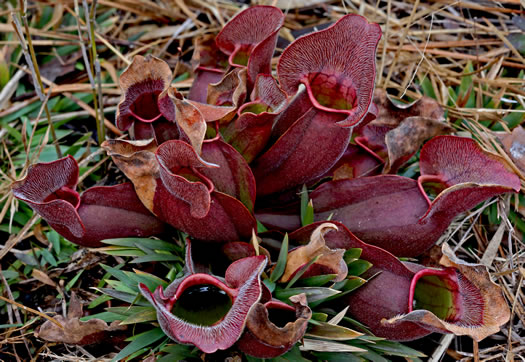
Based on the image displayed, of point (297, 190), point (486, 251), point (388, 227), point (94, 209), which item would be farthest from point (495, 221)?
point (94, 209)

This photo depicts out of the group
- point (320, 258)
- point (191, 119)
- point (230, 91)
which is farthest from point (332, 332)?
point (230, 91)

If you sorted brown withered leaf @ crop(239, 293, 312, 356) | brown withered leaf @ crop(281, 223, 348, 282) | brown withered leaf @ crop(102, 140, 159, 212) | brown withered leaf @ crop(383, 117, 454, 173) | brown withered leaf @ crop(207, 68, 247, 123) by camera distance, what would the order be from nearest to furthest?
brown withered leaf @ crop(239, 293, 312, 356) → brown withered leaf @ crop(281, 223, 348, 282) → brown withered leaf @ crop(102, 140, 159, 212) → brown withered leaf @ crop(207, 68, 247, 123) → brown withered leaf @ crop(383, 117, 454, 173)

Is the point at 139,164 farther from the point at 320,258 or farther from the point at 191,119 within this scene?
the point at 320,258

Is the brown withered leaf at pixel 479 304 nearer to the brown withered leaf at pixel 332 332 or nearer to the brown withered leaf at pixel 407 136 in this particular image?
the brown withered leaf at pixel 332 332

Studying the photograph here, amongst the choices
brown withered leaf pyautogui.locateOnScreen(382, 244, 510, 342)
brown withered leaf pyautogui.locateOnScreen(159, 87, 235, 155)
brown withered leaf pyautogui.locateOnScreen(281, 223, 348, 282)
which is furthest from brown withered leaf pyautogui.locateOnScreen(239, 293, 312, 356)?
brown withered leaf pyautogui.locateOnScreen(159, 87, 235, 155)

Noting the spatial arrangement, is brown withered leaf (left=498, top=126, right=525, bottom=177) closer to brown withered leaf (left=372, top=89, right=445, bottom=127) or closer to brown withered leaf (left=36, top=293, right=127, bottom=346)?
brown withered leaf (left=372, top=89, right=445, bottom=127)
